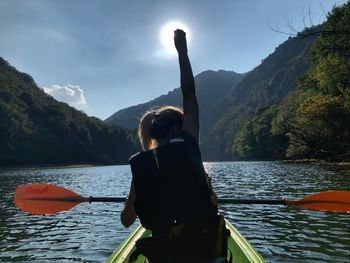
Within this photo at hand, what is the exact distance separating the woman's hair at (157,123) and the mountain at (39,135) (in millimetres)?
137154

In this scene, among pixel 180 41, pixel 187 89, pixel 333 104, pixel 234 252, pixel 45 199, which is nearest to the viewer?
pixel 187 89

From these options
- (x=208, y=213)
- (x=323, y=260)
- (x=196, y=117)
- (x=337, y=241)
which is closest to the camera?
(x=208, y=213)

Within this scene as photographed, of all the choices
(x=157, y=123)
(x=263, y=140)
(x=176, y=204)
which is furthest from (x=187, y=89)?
(x=263, y=140)

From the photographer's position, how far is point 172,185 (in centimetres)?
394

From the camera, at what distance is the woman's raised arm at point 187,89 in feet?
14.1

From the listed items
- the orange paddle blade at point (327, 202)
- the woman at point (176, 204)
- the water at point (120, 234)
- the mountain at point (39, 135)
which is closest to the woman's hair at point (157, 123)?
the woman at point (176, 204)

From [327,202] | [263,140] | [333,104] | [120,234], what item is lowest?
[120,234]

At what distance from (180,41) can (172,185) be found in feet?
5.59

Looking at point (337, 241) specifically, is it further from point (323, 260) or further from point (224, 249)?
point (224, 249)

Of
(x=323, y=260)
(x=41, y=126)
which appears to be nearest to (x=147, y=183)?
(x=323, y=260)

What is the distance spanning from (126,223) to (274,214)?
1289cm

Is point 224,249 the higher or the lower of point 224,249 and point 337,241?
the higher

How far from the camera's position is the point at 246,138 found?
154 meters

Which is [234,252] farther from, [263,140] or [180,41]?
[263,140]
